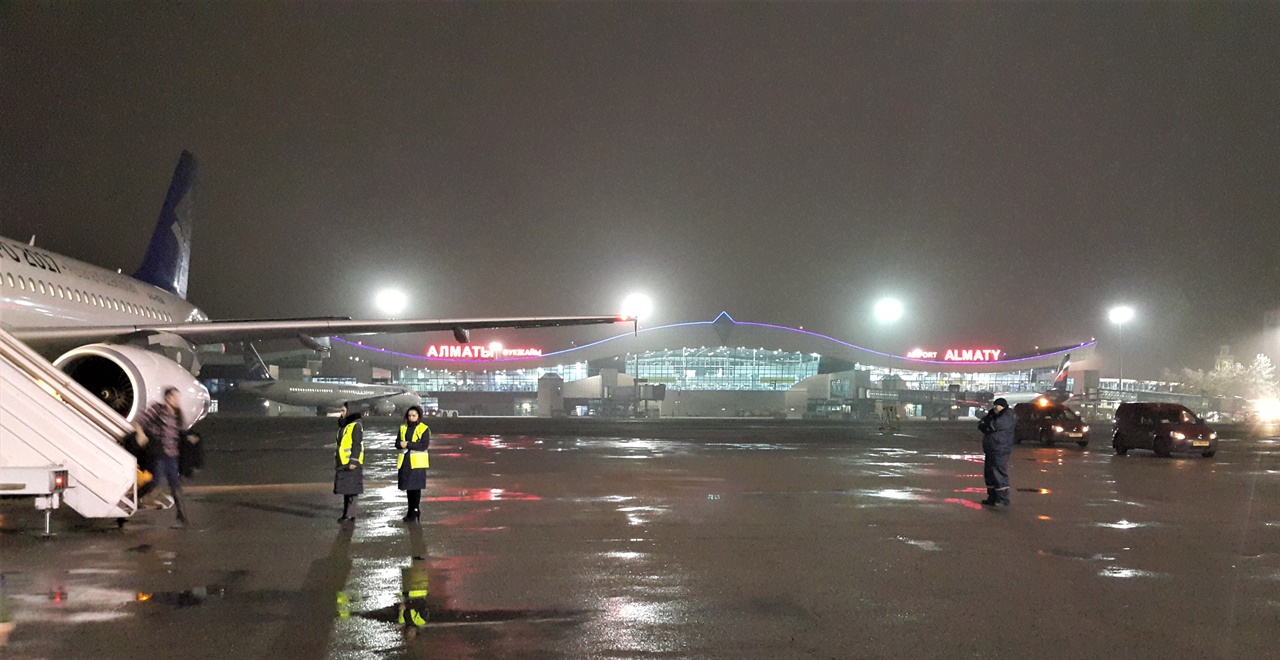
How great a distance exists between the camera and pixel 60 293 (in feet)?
60.0

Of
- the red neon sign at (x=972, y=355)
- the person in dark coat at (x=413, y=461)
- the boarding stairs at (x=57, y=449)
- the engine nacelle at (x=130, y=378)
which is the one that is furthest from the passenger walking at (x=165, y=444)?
the red neon sign at (x=972, y=355)

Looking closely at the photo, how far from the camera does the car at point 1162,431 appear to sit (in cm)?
2606

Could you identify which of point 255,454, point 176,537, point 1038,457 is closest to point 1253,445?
point 1038,457

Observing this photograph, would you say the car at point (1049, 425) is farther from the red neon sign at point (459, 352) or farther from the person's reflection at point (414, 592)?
the red neon sign at point (459, 352)

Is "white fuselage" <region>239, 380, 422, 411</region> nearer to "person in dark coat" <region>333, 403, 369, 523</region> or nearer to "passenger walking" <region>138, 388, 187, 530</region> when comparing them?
"passenger walking" <region>138, 388, 187, 530</region>

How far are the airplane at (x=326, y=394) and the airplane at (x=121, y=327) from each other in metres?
30.9

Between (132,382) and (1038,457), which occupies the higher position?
(132,382)

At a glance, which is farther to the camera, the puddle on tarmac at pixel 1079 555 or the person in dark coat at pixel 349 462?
the person in dark coat at pixel 349 462

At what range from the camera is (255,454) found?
24.6m

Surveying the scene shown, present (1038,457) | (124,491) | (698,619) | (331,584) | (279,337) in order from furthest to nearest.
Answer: (1038,457), (279,337), (124,491), (331,584), (698,619)

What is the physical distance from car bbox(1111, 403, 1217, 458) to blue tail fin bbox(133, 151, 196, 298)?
98.2 feet

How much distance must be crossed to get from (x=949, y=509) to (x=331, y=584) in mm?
9414

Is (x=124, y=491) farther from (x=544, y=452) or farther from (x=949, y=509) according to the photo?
(x=544, y=452)

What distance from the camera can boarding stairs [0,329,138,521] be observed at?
10.4 m
